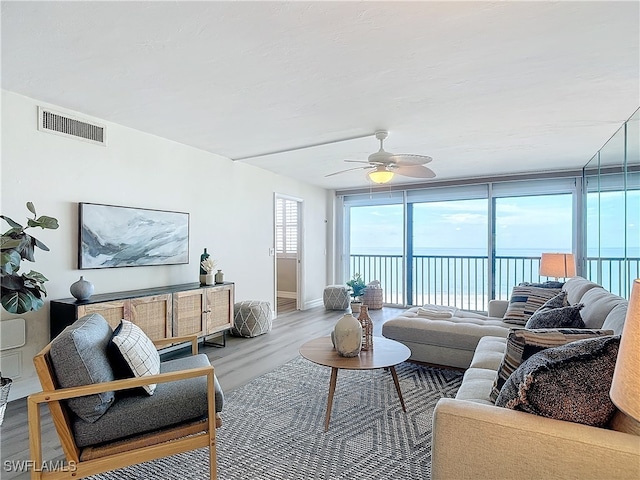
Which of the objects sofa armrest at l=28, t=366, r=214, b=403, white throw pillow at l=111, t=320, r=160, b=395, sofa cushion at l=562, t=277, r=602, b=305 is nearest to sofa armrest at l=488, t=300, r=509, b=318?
sofa cushion at l=562, t=277, r=602, b=305

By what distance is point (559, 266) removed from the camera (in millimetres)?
4023

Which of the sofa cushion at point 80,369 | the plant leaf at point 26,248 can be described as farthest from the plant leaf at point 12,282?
the sofa cushion at point 80,369

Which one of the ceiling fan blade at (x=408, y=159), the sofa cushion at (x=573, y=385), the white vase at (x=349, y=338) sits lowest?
the white vase at (x=349, y=338)

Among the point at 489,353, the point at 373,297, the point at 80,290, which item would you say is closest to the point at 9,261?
the point at 80,290

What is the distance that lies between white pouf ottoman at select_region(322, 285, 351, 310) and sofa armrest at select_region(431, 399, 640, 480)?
16.5 feet

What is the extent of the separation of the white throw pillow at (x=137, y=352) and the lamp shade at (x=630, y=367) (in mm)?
1767

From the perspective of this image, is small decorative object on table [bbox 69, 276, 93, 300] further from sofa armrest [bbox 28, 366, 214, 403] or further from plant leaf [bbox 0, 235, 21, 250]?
sofa armrest [bbox 28, 366, 214, 403]

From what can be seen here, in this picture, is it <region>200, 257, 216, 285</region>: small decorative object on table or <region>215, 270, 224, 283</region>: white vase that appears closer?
<region>200, 257, 216, 285</region>: small decorative object on table

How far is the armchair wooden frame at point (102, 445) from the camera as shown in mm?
1449

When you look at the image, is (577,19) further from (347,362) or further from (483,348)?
(347,362)

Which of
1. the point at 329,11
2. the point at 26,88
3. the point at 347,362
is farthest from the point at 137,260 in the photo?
the point at 329,11

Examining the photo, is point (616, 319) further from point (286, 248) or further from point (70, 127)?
point (286, 248)

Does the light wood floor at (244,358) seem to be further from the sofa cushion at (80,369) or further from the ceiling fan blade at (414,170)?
the ceiling fan blade at (414,170)

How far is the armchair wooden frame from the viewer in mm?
1449
